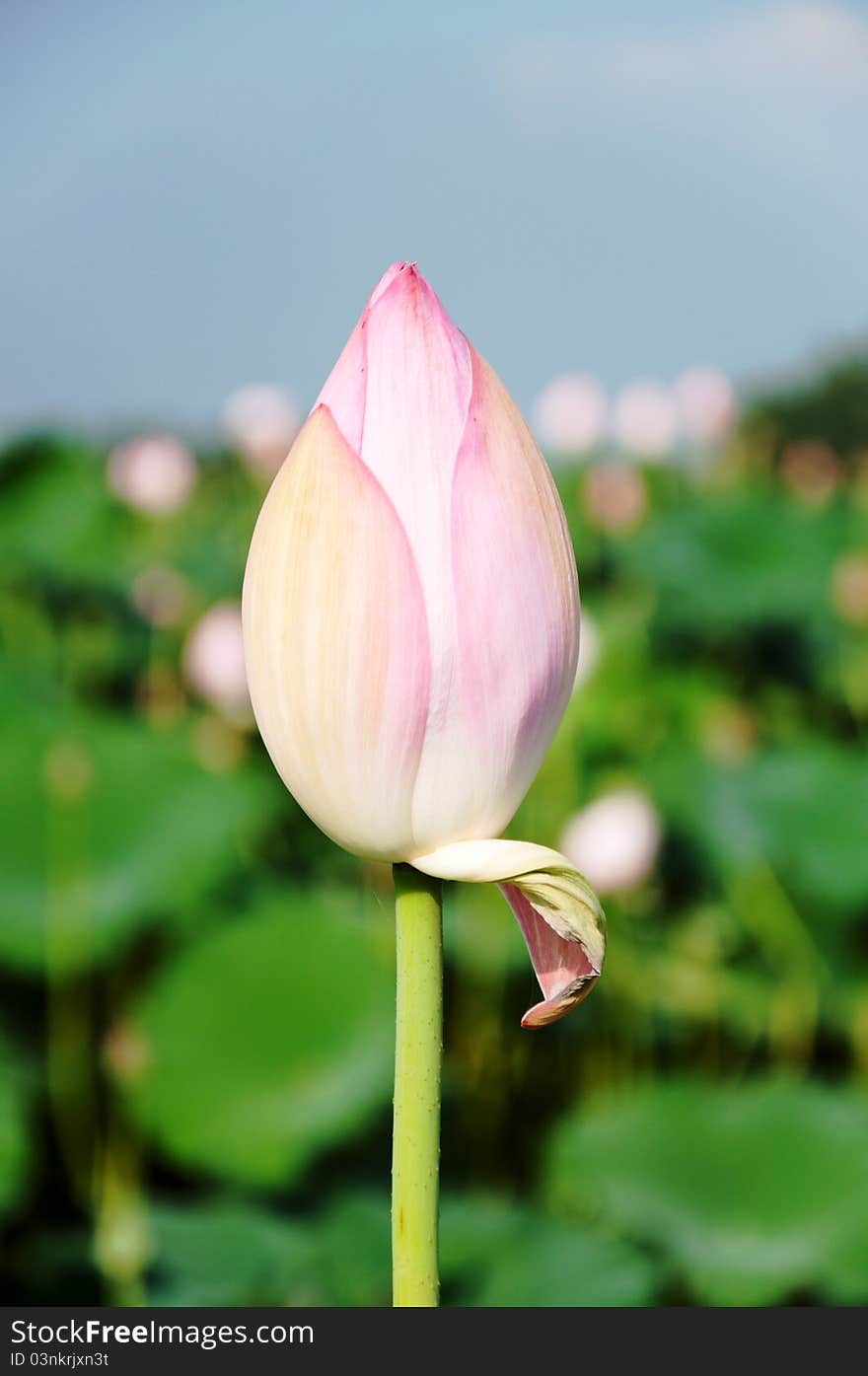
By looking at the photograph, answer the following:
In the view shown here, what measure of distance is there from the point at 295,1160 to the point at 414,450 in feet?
4.17

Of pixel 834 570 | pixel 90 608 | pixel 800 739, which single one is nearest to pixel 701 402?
pixel 834 570

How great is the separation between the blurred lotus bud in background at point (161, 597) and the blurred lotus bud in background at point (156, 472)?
227 mm

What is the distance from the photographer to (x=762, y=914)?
1.87m

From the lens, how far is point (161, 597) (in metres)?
2.27

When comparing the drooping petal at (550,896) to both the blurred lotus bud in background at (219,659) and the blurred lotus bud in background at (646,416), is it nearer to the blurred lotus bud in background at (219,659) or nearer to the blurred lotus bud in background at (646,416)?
the blurred lotus bud in background at (219,659)

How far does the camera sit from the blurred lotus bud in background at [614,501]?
2.88 meters

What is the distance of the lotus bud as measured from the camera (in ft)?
0.65

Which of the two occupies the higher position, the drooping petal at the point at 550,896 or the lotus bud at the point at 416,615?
the lotus bud at the point at 416,615

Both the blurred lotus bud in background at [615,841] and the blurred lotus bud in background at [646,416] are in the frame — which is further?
the blurred lotus bud in background at [646,416]

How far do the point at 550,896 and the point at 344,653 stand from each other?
0.05 m

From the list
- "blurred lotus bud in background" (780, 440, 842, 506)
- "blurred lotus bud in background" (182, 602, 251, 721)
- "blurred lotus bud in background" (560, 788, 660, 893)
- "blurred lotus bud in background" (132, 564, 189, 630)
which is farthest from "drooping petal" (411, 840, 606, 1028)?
"blurred lotus bud in background" (780, 440, 842, 506)

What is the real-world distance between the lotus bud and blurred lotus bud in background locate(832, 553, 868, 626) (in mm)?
2483

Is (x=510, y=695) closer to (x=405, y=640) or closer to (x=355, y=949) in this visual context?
(x=405, y=640)

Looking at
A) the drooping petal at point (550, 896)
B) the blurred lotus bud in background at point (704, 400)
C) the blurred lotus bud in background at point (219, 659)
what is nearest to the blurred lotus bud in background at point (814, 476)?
the blurred lotus bud in background at point (704, 400)
